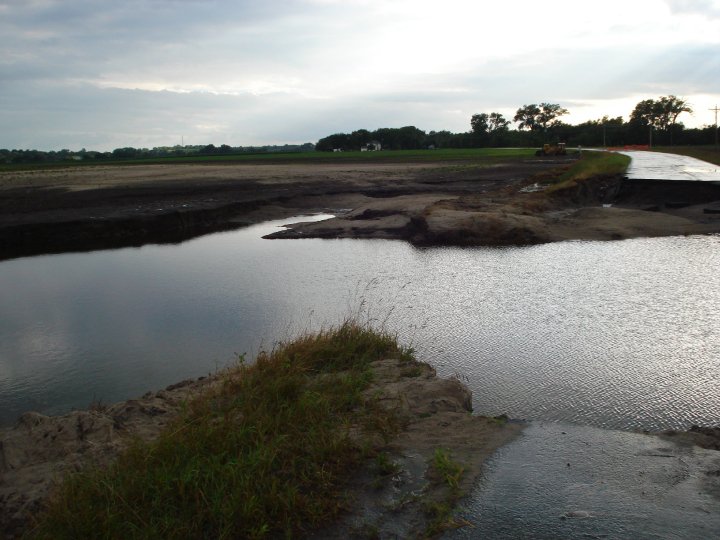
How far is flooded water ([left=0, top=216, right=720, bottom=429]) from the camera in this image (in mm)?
7102

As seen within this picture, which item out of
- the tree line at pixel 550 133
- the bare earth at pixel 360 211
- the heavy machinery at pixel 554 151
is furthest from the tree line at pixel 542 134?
the bare earth at pixel 360 211

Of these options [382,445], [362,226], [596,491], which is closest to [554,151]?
[362,226]

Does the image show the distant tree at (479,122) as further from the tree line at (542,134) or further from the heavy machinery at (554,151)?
the heavy machinery at (554,151)

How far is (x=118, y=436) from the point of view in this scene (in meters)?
5.38

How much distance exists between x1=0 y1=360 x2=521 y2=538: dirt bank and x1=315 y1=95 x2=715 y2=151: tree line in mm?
83010

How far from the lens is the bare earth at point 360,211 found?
56.8ft

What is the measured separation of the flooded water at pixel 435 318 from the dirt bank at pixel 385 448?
103 cm

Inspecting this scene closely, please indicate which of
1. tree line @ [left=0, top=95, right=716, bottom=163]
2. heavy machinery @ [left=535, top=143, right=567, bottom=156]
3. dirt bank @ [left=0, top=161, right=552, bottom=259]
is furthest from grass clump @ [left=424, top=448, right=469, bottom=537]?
tree line @ [left=0, top=95, right=716, bottom=163]

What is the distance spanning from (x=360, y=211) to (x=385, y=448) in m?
17.0

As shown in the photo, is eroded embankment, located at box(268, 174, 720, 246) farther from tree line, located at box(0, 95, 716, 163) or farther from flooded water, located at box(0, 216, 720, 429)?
tree line, located at box(0, 95, 716, 163)

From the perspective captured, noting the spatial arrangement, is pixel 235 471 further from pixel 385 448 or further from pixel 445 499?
pixel 445 499

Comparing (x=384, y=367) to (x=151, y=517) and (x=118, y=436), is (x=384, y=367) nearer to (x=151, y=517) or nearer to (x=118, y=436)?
(x=118, y=436)

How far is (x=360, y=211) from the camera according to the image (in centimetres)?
2148

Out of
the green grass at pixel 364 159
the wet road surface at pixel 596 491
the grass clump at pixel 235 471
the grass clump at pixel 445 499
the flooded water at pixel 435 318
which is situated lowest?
the flooded water at pixel 435 318
